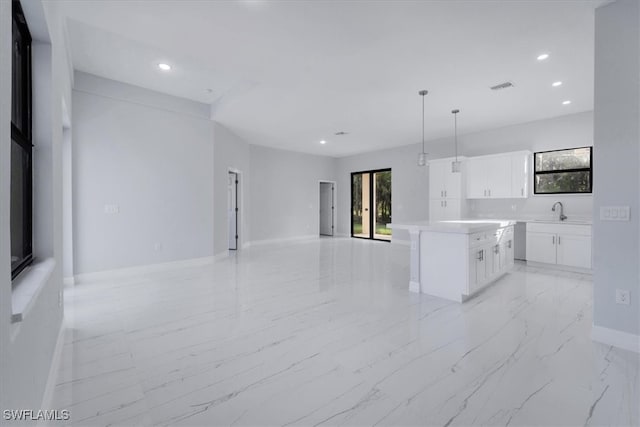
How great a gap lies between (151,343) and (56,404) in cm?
78

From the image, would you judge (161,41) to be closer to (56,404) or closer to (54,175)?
(54,175)

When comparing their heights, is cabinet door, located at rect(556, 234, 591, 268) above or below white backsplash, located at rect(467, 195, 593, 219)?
below

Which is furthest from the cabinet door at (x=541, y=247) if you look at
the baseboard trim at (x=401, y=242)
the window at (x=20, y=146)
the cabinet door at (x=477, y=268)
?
the window at (x=20, y=146)

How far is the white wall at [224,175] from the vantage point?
6.01 meters

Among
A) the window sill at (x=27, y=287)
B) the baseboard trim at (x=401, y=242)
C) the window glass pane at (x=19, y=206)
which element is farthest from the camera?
the baseboard trim at (x=401, y=242)

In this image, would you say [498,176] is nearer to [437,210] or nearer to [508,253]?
[437,210]

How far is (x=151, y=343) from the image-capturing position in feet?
8.36

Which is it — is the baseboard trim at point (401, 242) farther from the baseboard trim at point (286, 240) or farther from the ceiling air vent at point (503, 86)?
the ceiling air vent at point (503, 86)

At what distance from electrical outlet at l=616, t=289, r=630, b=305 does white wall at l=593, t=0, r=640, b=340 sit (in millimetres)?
25

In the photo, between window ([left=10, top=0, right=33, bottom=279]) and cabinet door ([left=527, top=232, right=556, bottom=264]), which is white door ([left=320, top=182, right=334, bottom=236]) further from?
window ([left=10, top=0, right=33, bottom=279])

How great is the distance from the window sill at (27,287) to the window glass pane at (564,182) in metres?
7.14

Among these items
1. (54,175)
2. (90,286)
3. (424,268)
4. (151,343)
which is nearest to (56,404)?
(151,343)

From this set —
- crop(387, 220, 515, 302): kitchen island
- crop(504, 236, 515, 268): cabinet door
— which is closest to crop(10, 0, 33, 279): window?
crop(387, 220, 515, 302): kitchen island

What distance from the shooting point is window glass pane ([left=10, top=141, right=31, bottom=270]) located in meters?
1.63
